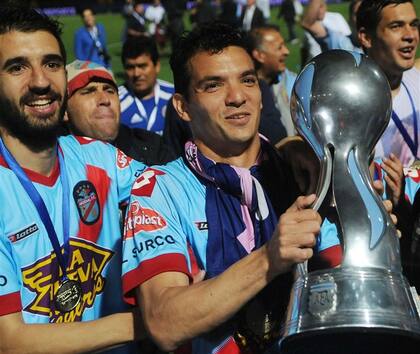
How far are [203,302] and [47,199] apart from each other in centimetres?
107

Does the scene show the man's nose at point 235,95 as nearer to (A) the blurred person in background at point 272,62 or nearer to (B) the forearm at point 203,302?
(B) the forearm at point 203,302

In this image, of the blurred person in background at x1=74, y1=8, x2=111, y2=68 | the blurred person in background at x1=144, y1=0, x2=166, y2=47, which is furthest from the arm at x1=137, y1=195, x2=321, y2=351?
the blurred person in background at x1=144, y1=0, x2=166, y2=47

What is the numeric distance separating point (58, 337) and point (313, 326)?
3.45 feet

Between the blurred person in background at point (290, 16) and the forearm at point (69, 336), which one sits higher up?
the blurred person in background at point (290, 16)

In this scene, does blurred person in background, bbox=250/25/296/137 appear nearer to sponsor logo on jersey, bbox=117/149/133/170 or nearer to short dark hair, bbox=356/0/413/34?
short dark hair, bbox=356/0/413/34

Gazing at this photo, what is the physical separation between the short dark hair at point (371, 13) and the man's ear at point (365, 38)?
2 cm

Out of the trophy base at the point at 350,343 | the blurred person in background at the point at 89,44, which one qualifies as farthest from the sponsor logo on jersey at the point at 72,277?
the blurred person in background at the point at 89,44

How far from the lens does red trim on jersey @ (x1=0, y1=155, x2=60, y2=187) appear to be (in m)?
3.12

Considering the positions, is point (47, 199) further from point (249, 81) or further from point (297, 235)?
point (297, 235)

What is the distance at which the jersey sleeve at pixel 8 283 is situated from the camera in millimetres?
2781

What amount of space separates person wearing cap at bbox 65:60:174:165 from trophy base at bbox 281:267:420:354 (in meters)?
2.53

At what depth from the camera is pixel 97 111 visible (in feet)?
15.1

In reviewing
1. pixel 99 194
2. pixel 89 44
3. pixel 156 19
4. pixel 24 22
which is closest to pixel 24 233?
pixel 99 194

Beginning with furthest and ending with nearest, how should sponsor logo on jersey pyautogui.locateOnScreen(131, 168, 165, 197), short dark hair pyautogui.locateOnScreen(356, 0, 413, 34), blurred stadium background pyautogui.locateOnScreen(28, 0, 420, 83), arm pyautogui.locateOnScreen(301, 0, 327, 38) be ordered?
1. blurred stadium background pyautogui.locateOnScreen(28, 0, 420, 83)
2. arm pyautogui.locateOnScreen(301, 0, 327, 38)
3. short dark hair pyautogui.locateOnScreen(356, 0, 413, 34)
4. sponsor logo on jersey pyautogui.locateOnScreen(131, 168, 165, 197)
